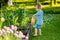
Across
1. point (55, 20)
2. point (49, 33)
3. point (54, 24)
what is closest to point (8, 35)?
point (49, 33)

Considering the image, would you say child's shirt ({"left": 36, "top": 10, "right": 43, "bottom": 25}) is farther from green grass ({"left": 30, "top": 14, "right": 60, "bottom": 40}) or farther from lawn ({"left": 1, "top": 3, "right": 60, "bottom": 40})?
green grass ({"left": 30, "top": 14, "right": 60, "bottom": 40})

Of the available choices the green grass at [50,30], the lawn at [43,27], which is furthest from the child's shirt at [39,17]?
the green grass at [50,30]

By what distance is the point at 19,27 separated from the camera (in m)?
10.0

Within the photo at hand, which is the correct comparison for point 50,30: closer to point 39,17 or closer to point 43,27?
point 43,27

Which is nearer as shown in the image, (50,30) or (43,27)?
(50,30)

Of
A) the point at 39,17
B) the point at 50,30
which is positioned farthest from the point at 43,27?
the point at 39,17

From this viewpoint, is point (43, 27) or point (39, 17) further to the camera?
point (43, 27)

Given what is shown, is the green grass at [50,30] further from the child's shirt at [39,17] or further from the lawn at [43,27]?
the child's shirt at [39,17]

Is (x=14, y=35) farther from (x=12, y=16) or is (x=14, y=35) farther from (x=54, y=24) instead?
(x=54, y=24)

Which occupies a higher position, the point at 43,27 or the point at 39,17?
the point at 39,17

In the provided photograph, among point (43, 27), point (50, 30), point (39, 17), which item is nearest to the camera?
point (39, 17)

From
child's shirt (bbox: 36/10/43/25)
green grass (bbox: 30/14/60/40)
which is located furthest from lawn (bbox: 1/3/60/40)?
child's shirt (bbox: 36/10/43/25)

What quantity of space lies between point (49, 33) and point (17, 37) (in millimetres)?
5155

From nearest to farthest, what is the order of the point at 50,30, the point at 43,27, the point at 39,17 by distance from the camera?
1. the point at 39,17
2. the point at 50,30
3. the point at 43,27
